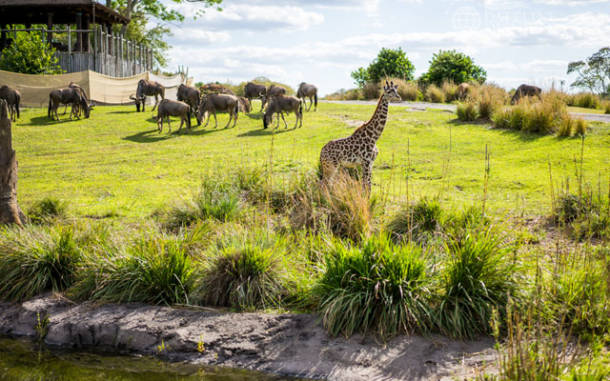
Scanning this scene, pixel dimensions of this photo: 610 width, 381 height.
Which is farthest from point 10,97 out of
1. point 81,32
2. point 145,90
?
point 81,32

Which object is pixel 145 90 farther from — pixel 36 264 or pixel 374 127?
pixel 36 264

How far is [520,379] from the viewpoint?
4.39 meters

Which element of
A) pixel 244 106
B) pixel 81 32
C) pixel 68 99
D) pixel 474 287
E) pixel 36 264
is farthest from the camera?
pixel 81 32

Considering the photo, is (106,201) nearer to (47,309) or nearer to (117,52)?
(47,309)

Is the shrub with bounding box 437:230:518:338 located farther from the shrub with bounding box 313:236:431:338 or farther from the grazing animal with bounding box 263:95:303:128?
the grazing animal with bounding box 263:95:303:128

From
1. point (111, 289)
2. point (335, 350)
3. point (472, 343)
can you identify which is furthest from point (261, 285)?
point (472, 343)

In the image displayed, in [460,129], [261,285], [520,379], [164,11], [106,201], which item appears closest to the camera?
[520,379]

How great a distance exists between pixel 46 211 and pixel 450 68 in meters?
32.4

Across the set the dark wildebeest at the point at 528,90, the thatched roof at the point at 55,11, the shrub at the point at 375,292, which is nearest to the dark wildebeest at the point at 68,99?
the thatched roof at the point at 55,11

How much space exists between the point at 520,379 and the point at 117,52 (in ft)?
106

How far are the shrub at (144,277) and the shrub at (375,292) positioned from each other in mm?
1856

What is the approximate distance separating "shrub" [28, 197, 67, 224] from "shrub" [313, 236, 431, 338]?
5.63 meters

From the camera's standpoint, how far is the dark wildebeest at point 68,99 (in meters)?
23.0

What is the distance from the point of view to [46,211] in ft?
32.2
